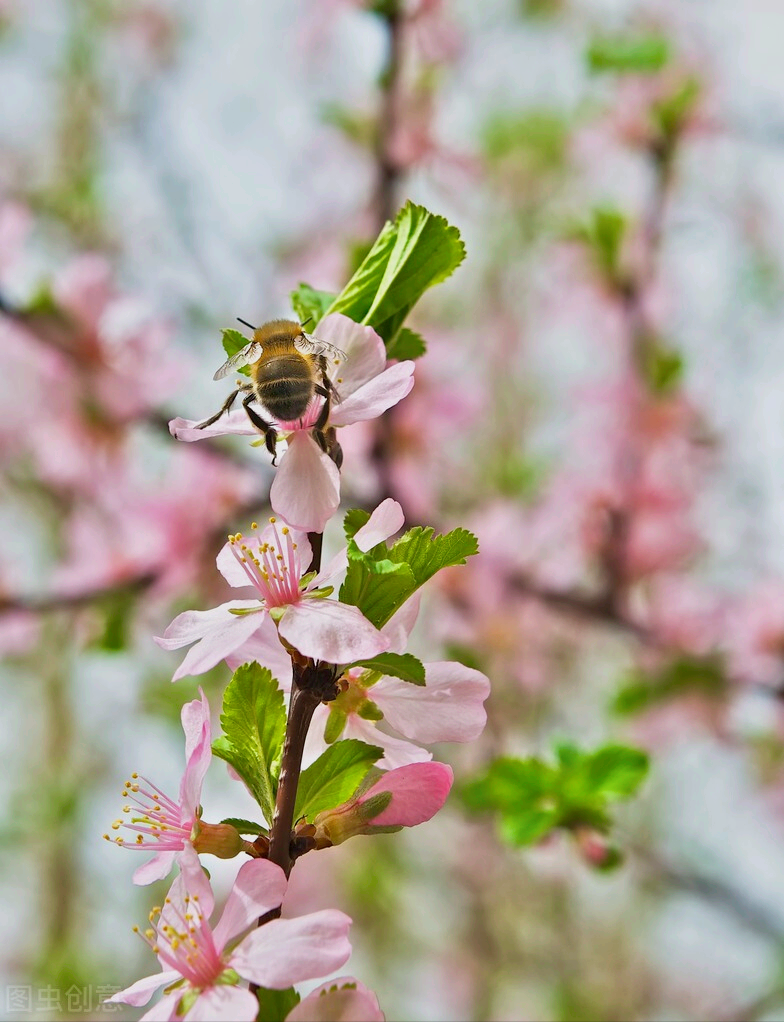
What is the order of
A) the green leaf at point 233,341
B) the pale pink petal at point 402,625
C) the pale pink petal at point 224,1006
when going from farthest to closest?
the green leaf at point 233,341, the pale pink petal at point 402,625, the pale pink petal at point 224,1006

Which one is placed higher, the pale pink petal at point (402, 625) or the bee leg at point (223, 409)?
the bee leg at point (223, 409)

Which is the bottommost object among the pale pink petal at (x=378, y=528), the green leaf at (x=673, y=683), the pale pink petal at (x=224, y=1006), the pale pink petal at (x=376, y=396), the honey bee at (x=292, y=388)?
the pale pink petal at (x=224, y=1006)

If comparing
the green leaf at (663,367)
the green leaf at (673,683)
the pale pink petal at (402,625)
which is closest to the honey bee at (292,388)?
the pale pink petal at (402,625)

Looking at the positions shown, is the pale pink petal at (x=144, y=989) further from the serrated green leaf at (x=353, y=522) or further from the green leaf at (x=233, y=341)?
the green leaf at (x=233, y=341)

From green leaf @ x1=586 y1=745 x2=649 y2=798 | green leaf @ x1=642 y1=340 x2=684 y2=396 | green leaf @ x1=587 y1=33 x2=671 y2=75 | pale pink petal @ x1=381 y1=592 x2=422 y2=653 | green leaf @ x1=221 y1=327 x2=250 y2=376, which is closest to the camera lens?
pale pink petal @ x1=381 y1=592 x2=422 y2=653

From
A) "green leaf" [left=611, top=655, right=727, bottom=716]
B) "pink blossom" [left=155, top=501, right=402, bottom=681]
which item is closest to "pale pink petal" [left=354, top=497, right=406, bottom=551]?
"pink blossom" [left=155, top=501, right=402, bottom=681]

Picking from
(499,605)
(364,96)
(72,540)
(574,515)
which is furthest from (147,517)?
(364,96)

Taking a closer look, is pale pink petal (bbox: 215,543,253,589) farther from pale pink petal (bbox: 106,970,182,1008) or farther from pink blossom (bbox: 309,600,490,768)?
pale pink petal (bbox: 106,970,182,1008)
